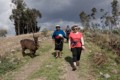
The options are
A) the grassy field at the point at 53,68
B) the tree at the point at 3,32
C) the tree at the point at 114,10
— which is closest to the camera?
the grassy field at the point at 53,68

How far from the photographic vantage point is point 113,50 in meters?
19.4

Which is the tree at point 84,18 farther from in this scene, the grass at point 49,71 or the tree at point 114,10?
the grass at point 49,71

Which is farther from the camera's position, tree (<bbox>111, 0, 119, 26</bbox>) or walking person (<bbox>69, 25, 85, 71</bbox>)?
tree (<bbox>111, 0, 119, 26</bbox>)

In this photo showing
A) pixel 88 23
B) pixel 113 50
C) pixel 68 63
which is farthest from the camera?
pixel 88 23

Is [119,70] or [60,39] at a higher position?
[60,39]

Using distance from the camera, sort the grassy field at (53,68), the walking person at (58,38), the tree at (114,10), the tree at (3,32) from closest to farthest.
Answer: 1. the grassy field at (53,68)
2. the walking person at (58,38)
3. the tree at (114,10)
4. the tree at (3,32)

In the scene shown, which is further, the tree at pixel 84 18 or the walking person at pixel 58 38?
the tree at pixel 84 18

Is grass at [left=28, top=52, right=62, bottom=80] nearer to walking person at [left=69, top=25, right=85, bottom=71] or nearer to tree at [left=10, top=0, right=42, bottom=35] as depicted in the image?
walking person at [left=69, top=25, right=85, bottom=71]

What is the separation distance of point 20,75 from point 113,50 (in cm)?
771

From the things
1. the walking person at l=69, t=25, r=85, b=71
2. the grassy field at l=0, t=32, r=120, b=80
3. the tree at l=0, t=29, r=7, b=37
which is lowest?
the tree at l=0, t=29, r=7, b=37

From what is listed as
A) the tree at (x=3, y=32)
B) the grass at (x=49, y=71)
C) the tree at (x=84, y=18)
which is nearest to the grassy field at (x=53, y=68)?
the grass at (x=49, y=71)

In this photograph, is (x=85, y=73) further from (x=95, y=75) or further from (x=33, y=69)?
(x=33, y=69)

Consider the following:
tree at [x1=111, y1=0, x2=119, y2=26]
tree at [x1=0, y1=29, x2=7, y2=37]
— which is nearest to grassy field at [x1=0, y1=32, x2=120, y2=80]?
tree at [x1=111, y1=0, x2=119, y2=26]

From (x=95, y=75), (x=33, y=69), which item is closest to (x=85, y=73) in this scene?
(x=95, y=75)
